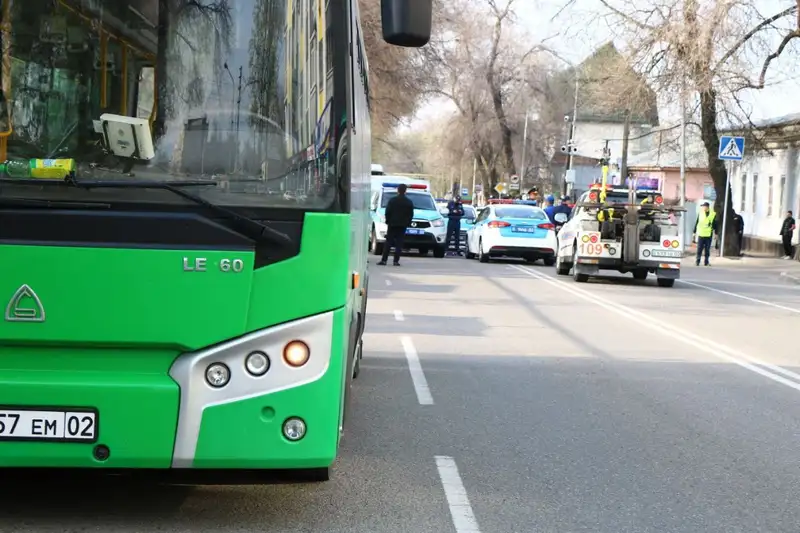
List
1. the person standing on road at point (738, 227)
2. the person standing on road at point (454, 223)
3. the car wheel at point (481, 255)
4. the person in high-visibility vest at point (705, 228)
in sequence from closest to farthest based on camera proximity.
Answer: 1. the car wheel at point (481, 255)
2. the person in high-visibility vest at point (705, 228)
3. the person standing on road at point (454, 223)
4. the person standing on road at point (738, 227)

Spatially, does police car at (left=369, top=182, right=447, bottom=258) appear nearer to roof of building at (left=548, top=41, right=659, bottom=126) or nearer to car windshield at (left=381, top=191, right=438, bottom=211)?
car windshield at (left=381, top=191, right=438, bottom=211)

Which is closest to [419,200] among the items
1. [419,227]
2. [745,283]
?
[419,227]

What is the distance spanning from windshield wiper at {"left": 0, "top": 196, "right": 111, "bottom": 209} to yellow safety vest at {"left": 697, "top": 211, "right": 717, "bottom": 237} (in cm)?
3096

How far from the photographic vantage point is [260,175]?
532 cm

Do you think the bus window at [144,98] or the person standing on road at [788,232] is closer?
the bus window at [144,98]

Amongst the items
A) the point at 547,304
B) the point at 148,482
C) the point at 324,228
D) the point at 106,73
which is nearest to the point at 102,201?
the point at 106,73

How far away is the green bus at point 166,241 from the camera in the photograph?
514 cm

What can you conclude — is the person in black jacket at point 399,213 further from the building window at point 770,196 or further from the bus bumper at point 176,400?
the building window at point 770,196

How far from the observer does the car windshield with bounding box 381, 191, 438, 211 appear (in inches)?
1315

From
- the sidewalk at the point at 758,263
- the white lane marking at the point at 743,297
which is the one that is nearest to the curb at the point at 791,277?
the sidewalk at the point at 758,263

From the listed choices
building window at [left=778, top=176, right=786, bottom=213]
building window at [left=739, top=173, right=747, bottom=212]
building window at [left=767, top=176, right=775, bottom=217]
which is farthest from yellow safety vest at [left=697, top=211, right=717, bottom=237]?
building window at [left=739, top=173, right=747, bottom=212]

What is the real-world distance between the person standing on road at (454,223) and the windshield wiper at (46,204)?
97.5ft

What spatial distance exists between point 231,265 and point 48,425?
3.30ft

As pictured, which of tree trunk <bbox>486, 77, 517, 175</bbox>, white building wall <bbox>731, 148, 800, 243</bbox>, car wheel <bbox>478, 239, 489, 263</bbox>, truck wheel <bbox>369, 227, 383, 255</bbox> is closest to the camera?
car wheel <bbox>478, 239, 489, 263</bbox>
